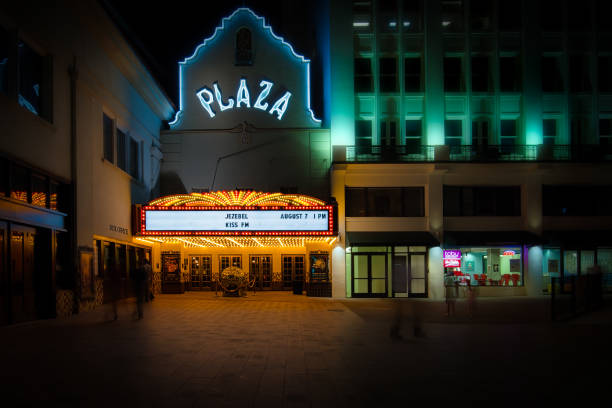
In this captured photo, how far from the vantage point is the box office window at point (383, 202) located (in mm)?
28547

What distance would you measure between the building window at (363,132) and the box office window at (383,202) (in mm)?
2662

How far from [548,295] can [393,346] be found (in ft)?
63.3

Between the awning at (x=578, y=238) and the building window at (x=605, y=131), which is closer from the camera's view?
the awning at (x=578, y=238)

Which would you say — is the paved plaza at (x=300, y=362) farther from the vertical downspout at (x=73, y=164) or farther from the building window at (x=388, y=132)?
→ the building window at (x=388, y=132)

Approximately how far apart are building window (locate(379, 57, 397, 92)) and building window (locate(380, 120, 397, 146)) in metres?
1.77

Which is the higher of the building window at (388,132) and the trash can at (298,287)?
the building window at (388,132)

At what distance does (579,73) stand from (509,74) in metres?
3.73

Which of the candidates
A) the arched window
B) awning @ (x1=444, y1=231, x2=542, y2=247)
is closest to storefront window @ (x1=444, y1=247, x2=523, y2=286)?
awning @ (x1=444, y1=231, x2=542, y2=247)

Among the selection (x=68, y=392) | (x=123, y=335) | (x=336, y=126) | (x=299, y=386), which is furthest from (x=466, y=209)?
(x=68, y=392)

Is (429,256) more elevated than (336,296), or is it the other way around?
(429,256)

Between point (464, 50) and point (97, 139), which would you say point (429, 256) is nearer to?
point (464, 50)

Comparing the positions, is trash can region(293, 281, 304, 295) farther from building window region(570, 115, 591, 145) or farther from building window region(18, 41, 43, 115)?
building window region(18, 41, 43, 115)

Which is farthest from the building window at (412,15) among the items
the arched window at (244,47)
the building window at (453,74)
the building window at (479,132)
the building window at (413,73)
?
the arched window at (244,47)

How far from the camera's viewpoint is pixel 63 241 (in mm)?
18250
